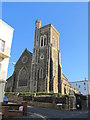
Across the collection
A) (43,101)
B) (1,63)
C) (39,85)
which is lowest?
(43,101)

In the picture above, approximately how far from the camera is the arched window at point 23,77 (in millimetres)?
43000

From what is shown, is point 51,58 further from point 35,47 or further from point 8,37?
point 8,37

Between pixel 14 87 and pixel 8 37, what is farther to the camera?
pixel 14 87

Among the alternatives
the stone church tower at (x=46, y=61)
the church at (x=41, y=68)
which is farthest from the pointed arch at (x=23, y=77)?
A: the stone church tower at (x=46, y=61)

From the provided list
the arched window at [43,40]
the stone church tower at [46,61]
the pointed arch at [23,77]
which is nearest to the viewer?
the stone church tower at [46,61]

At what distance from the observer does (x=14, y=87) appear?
44.7 meters

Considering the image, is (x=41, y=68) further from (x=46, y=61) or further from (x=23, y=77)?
(x=23, y=77)

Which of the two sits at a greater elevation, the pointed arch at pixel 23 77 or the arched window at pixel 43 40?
the arched window at pixel 43 40

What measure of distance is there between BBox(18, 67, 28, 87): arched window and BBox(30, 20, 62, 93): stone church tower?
2.81 meters

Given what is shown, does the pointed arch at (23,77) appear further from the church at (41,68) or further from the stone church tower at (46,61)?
the stone church tower at (46,61)

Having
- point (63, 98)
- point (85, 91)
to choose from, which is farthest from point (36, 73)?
point (85, 91)

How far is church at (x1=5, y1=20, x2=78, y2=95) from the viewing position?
39500mm

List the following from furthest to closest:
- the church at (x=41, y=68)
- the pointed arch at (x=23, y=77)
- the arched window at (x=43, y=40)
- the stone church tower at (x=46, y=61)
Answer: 1. the arched window at (x=43, y=40)
2. the pointed arch at (x=23, y=77)
3. the church at (x=41, y=68)
4. the stone church tower at (x=46, y=61)

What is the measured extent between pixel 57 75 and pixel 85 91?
32.7 meters
